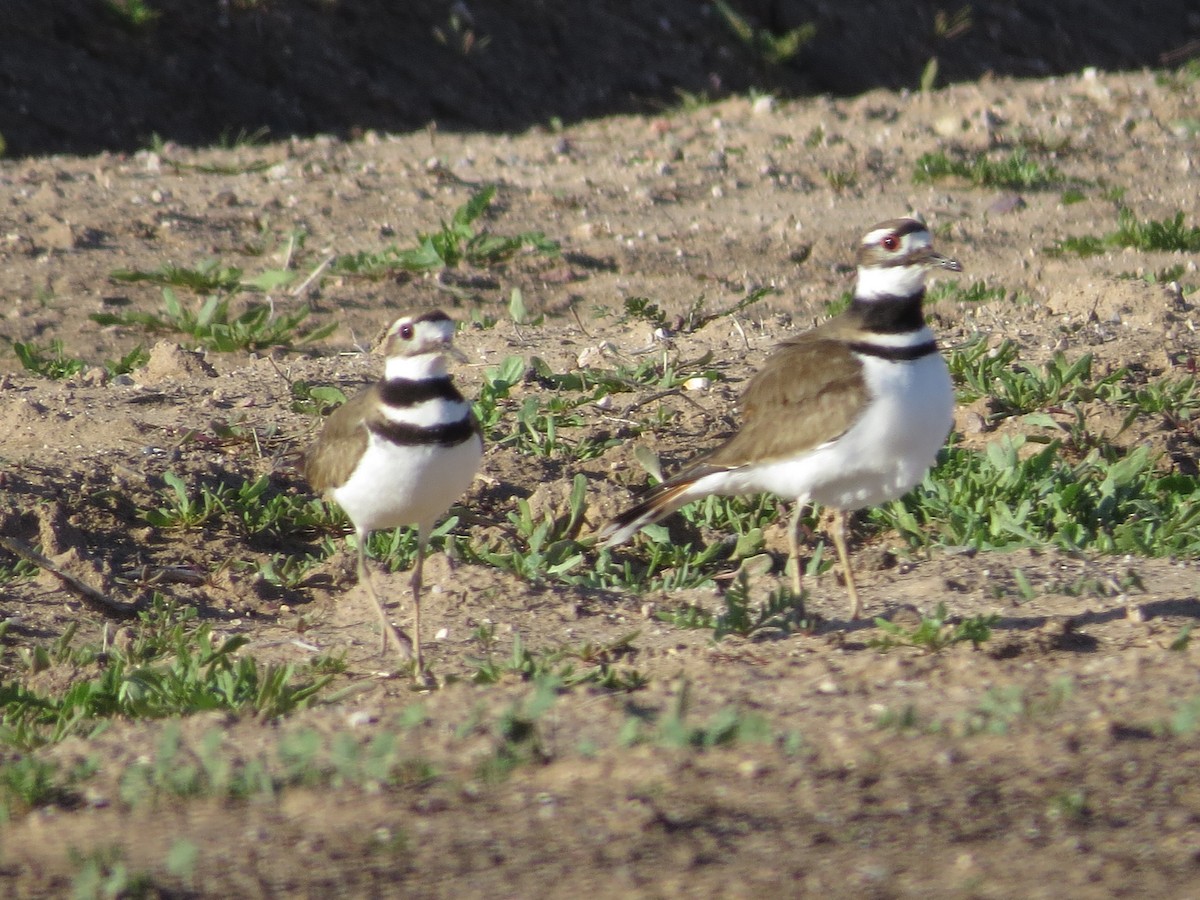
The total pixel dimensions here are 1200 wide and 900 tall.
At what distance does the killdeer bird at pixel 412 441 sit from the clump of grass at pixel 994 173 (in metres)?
6.33

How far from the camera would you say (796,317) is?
8383mm

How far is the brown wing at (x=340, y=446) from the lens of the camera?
511 cm

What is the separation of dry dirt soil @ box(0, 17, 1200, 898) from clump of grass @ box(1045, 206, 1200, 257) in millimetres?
173

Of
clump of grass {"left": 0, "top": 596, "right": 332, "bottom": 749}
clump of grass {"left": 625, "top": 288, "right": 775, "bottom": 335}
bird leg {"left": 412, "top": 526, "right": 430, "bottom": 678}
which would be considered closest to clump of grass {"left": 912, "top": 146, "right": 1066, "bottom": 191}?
clump of grass {"left": 625, "top": 288, "right": 775, "bottom": 335}

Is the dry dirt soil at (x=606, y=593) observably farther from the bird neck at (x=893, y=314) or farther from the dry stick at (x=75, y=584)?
the bird neck at (x=893, y=314)

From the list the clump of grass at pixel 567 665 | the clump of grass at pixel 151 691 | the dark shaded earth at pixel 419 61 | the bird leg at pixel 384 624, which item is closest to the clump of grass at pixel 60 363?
the bird leg at pixel 384 624

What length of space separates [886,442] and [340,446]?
167 centimetres

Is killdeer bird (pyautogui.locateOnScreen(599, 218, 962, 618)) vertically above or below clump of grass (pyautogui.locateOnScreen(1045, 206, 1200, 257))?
below

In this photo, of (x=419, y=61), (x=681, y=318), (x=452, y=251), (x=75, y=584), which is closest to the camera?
(x=75, y=584)

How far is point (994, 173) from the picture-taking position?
1066 cm

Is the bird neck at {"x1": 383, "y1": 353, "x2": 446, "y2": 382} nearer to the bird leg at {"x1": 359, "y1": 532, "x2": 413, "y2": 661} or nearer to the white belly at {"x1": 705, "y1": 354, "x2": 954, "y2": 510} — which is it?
the bird leg at {"x1": 359, "y1": 532, "x2": 413, "y2": 661}

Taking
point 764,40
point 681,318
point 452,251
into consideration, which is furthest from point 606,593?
point 764,40

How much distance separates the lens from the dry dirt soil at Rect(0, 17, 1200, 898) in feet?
11.6

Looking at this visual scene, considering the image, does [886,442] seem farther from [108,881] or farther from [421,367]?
[108,881]
